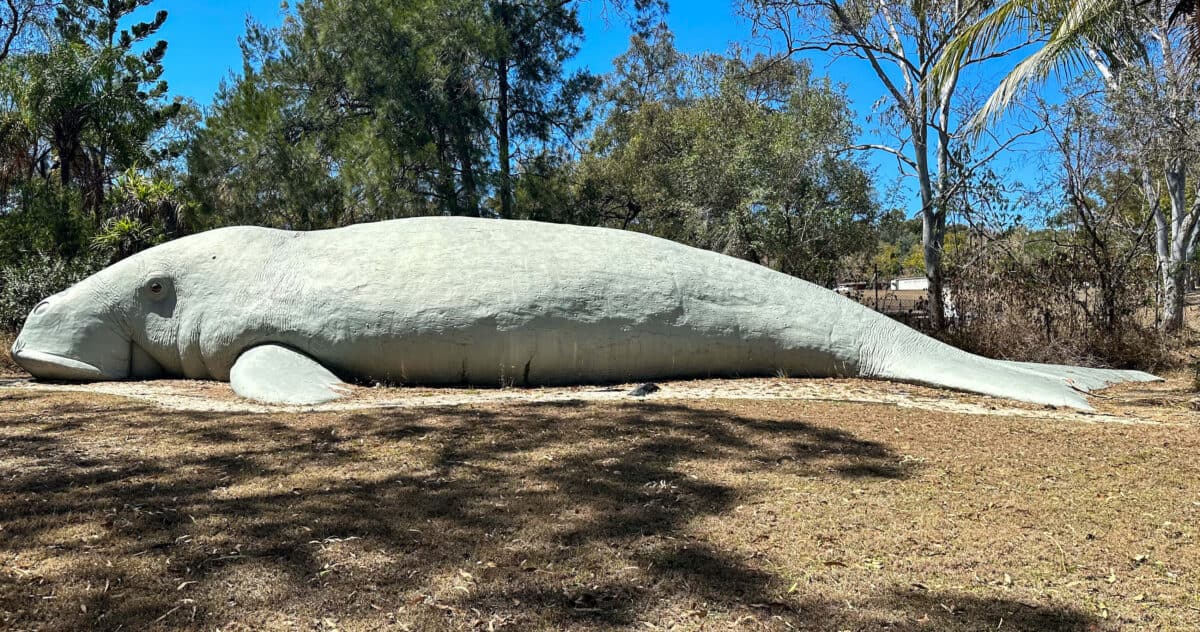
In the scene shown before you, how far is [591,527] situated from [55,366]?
820cm

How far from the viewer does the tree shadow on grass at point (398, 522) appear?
270 centimetres

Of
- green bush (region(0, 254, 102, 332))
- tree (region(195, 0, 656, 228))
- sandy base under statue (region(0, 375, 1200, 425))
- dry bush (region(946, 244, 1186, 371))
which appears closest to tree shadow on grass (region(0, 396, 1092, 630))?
sandy base under statue (region(0, 375, 1200, 425))

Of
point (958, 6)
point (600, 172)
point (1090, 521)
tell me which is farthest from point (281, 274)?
point (600, 172)

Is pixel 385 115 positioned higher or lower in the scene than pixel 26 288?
higher

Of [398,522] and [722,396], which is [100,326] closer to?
[398,522]

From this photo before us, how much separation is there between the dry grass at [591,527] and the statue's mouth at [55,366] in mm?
3035

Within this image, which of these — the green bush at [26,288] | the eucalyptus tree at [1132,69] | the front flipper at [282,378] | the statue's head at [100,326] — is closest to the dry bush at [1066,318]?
the eucalyptus tree at [1132,69]

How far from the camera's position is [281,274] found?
8492mm

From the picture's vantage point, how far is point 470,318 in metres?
8.04

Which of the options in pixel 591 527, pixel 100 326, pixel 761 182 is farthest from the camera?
pixel 761 182

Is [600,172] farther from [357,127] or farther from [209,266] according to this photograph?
[209,266]

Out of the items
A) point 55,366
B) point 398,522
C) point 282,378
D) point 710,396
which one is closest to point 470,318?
point 282,378

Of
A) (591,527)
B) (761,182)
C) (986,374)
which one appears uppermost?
(761,182)

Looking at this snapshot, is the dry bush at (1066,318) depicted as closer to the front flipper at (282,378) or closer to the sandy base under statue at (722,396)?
the sandy base under statue at (722,396)
